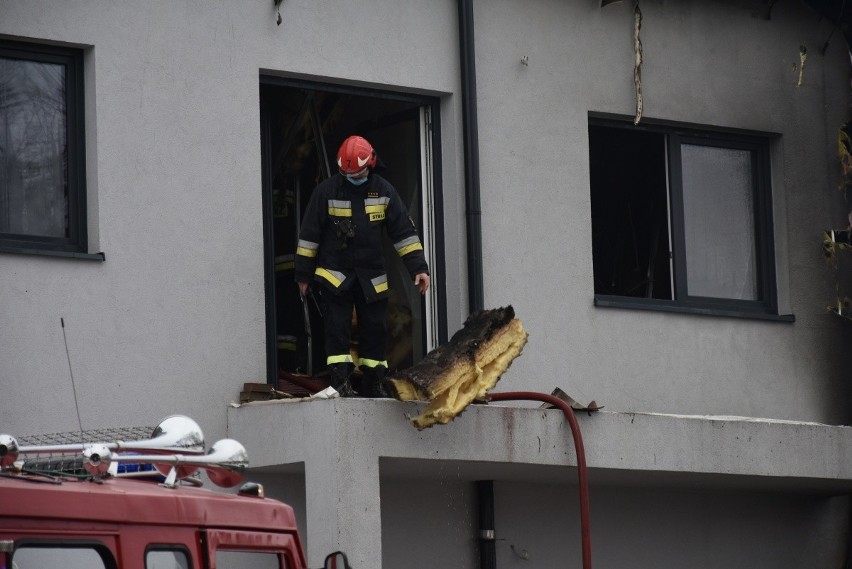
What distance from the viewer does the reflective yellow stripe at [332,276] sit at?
34.1ft

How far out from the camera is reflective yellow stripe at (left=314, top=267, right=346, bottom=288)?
10.4 meters

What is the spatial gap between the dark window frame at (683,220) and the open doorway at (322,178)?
140 cm

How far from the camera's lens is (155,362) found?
9891 millimetres

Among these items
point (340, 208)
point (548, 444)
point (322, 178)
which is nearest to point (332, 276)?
point (340, 208)

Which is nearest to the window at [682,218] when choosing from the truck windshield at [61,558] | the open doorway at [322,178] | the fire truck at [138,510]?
the open doorway at [322,178]

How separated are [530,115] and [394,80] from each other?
3.70ft

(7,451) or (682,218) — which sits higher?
(682,218)

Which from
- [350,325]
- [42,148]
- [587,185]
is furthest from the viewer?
[587,185]

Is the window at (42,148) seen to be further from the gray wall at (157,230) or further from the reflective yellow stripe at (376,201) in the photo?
the reflective yellow stripe at (376,201)

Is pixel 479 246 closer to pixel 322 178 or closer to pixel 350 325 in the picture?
pixel 350 325

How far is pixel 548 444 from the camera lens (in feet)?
34.4

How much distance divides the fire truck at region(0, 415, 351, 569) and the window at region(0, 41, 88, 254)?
3.66m

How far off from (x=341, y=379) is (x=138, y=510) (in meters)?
4.52

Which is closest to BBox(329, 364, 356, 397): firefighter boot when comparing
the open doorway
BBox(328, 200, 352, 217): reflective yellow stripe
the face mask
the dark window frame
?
the open doorway
